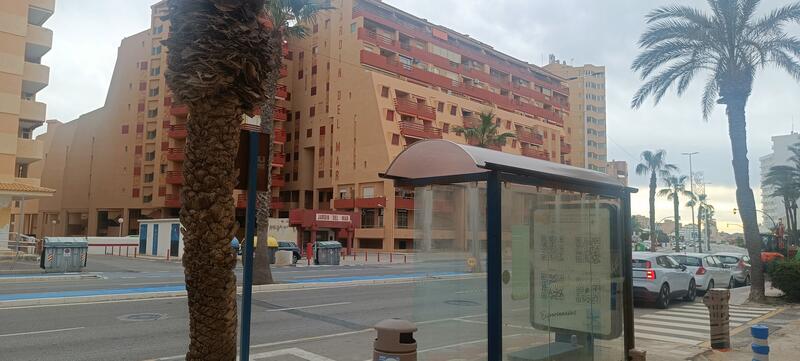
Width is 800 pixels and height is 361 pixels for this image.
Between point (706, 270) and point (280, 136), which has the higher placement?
point (280, 136)

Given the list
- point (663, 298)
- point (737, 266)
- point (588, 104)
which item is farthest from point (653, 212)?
A: point (588, 104)

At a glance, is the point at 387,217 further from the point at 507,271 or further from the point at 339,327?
the point at 507,271

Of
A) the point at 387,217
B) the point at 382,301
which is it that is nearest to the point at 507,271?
the point at 382,301

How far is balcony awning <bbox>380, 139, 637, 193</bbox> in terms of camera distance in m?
5.77

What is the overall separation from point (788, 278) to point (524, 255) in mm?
13761

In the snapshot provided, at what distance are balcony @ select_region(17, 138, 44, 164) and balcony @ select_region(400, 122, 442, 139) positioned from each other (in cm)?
3053

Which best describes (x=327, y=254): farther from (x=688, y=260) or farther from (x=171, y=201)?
(x=171, y=201)

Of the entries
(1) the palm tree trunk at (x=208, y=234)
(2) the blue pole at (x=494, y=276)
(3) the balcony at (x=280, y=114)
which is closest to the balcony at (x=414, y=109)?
(3) the balcony at (x=280, y=114)

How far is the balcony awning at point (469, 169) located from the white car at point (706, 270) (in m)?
12.9

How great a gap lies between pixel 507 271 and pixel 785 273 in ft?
46.1

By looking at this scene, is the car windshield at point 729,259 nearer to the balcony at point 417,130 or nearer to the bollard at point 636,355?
the bollard at point 636,355

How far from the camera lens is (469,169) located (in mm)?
6109

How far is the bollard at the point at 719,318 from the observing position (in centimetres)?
848

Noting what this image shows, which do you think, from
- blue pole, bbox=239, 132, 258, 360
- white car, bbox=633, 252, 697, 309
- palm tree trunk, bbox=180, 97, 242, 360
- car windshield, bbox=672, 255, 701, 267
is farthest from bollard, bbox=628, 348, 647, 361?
car windshield, bbox=672, 255, 701, 267
